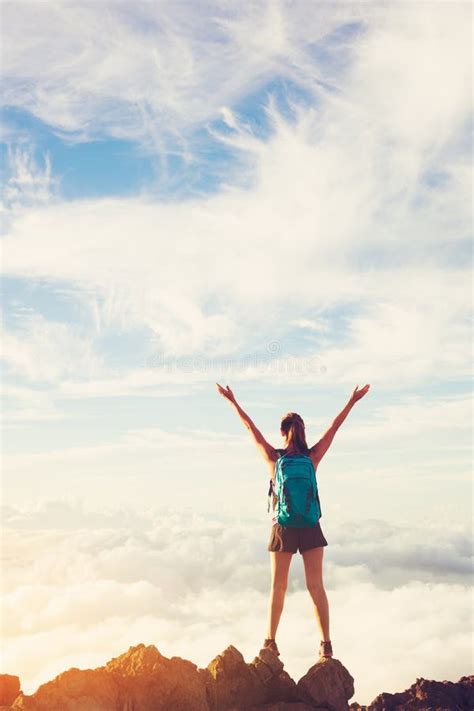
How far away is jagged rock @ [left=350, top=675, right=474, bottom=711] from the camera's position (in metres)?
13.2

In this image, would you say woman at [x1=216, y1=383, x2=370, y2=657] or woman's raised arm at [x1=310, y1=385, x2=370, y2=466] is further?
woman's raised arm at [x1=310, y1=385, x2=370, y2=466]

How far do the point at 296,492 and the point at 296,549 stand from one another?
1035mm

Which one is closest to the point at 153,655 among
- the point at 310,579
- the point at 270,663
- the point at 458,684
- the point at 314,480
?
the point at 270,663

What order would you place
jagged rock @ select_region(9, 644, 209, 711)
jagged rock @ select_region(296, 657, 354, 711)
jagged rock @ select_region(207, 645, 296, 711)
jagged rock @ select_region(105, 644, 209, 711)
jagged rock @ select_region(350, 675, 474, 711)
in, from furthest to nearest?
1. jagged rock @ select_region(350, 675, 474, 711)
2. jagged rock @ select_region(296, 657, 354, 711)
3. jagged rock @ select_region(207, 645, 296, 711)
4. jagged rock @ select_region(105, 644, 209, 711)
5. jagged rock @ select_region(9, 644, 209, 711)

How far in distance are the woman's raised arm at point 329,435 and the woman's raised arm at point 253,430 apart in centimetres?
76

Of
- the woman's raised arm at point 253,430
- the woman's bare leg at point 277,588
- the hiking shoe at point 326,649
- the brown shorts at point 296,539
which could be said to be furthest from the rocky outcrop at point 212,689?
the woman's raised arm at point 253,430

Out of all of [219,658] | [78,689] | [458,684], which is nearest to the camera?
[78,689]

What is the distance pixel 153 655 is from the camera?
12.3 metres

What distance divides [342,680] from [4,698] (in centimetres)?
571

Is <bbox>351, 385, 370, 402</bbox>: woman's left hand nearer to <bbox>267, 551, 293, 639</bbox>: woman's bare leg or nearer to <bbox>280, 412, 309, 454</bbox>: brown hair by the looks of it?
<bbox>280, 412, 309, 454</bbox>: brown hair

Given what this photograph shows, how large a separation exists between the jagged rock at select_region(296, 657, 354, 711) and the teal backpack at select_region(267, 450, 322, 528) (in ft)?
8.01

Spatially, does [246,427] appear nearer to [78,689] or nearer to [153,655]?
[153,655]

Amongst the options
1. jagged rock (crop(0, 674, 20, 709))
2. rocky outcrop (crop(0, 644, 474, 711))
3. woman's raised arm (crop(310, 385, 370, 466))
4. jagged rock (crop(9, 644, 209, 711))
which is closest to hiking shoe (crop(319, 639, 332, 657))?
rocky outcrop (crop(0, 644, 474, 711))

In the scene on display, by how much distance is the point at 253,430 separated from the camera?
47.5 ft
